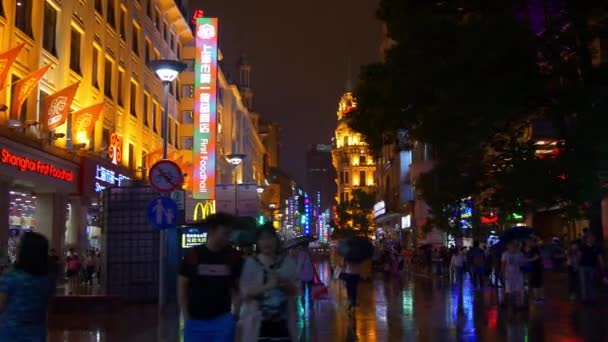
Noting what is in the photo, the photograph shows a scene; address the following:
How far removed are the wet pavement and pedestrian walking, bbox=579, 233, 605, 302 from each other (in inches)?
18.6

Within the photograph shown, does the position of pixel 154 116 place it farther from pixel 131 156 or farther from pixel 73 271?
pixel 73 271

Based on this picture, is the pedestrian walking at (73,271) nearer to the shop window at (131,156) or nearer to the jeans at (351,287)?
the shop window at (131,156)

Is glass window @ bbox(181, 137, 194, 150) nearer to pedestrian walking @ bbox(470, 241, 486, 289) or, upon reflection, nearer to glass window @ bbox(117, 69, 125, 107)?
glass window @ bbox(117, 69, 125, 107)

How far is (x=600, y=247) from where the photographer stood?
20.6m

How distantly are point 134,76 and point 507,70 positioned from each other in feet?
83.6

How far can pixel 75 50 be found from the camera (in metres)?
31.2

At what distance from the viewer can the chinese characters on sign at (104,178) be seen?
31875mm

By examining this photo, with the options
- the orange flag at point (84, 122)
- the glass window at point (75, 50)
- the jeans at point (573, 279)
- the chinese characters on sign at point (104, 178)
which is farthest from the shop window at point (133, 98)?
the jeans at point (573, 279)

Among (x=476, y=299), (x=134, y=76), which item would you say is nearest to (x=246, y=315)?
(x=476, y=299)

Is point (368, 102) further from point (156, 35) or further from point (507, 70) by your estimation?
point (156, 35)

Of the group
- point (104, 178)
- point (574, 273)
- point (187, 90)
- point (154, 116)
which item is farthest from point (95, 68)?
point (574, 273)

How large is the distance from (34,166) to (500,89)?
52.7 feet

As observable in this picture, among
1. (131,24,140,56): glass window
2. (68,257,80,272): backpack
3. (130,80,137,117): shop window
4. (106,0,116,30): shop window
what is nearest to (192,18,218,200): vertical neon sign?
(131,24,140,56): glass window

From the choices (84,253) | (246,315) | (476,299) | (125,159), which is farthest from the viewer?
(125,159)
